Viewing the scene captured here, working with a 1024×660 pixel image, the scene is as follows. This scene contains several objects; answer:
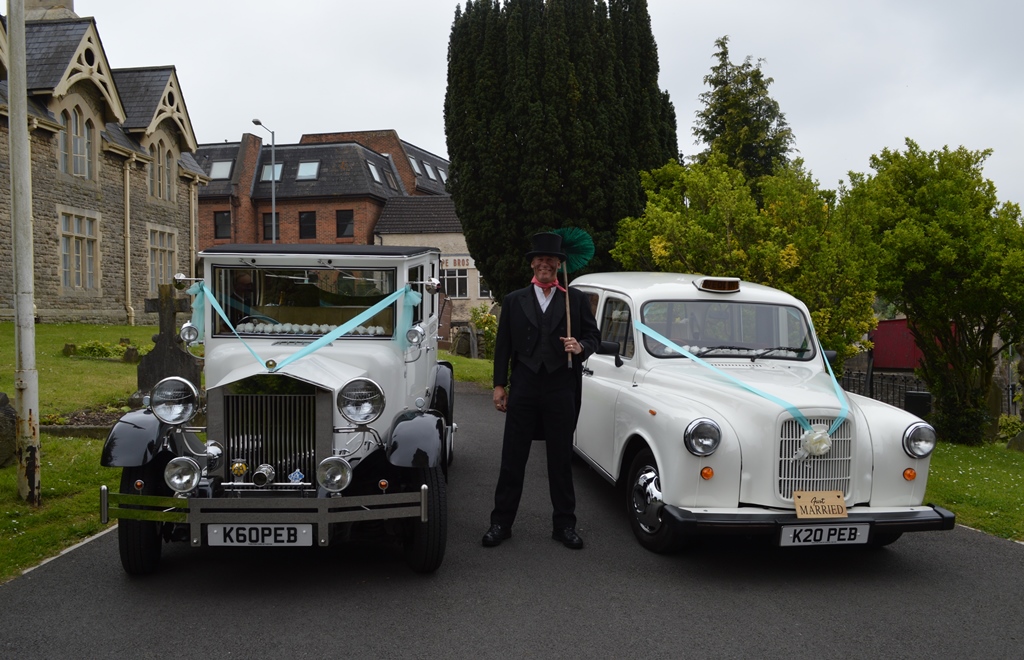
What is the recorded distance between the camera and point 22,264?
20.5 feet

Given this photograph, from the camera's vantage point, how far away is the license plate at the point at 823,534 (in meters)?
4.84

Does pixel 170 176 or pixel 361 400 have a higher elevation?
pixel 170 176

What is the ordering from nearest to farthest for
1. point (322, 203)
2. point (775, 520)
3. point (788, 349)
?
point (775, 520) → point (788, 349) → point (322, 203)

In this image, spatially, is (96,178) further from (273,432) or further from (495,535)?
(495,535)

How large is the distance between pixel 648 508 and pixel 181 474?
2.93 m

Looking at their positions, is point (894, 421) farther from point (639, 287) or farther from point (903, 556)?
point (639, 287)

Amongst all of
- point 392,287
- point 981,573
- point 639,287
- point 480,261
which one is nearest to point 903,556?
point 981,573

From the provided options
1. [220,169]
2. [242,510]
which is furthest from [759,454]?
[220,169]

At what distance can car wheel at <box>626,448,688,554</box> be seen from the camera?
210 inches

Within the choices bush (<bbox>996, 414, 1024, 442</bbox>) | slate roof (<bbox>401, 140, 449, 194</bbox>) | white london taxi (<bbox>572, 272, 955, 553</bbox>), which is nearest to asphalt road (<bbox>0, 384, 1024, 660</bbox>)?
white london taxi (<bbox>572, 272, 955, 553</bbox>)

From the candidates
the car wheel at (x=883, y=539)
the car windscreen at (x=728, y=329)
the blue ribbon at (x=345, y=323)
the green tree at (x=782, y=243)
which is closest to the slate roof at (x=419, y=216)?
the green tree at (x=782, y=243)

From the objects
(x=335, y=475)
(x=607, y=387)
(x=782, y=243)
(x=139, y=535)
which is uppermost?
(x=782, y=243)

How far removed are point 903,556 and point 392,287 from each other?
407 cm

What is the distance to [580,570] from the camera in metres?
5.23
